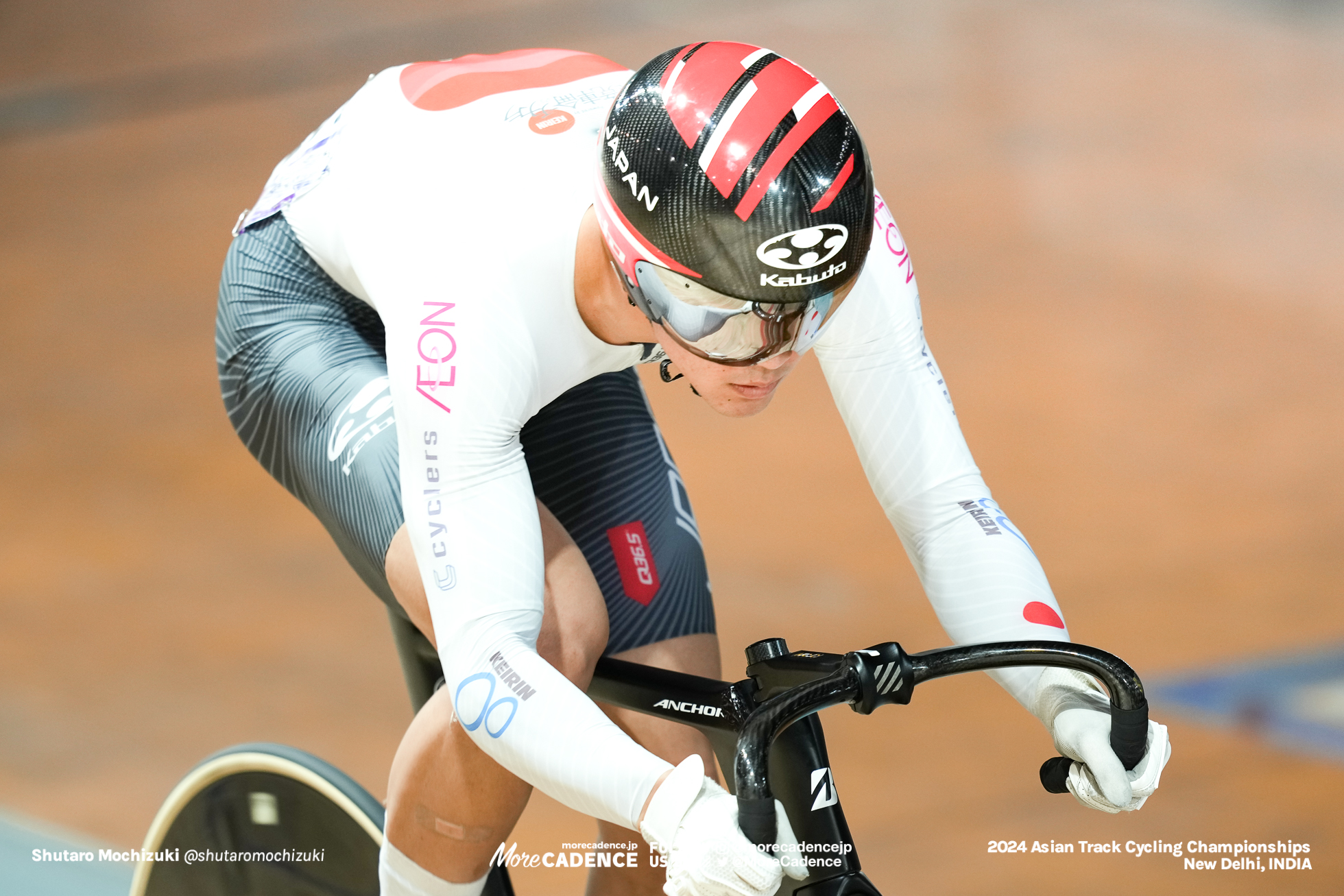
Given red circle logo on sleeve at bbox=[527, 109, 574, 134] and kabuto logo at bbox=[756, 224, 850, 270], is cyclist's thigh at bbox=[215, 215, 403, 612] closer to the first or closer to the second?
red circle logo on sleeve at bbox=[527, 109, 574, 134]

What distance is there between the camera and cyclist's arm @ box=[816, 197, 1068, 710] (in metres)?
1.87

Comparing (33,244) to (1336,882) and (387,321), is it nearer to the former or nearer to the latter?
(387,321)

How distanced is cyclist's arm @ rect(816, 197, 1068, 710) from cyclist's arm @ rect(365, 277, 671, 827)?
1.53 feet

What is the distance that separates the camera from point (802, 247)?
5.00ft

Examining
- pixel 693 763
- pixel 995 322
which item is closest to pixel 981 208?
pixel 995 322

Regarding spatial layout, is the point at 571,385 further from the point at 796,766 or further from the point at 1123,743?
the point at 1123,743

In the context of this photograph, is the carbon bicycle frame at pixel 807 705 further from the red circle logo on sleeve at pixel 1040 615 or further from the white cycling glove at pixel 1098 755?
the red circle logo on sleeve at pixel 1040 615

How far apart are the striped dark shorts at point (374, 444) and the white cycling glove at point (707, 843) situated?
0.60 meters

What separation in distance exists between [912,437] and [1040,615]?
29 cm

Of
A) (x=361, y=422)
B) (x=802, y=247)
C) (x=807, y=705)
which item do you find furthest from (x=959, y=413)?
(x=807, y=705)

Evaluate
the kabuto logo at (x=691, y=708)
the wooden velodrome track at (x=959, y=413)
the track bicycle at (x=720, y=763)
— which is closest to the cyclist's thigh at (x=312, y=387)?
the track bicycle at (x=720, y=763)

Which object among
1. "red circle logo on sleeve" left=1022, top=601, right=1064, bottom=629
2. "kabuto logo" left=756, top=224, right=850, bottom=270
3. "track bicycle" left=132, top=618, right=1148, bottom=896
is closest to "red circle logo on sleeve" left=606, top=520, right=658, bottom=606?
"track bicycle" left=132, top=618, right=1148, bottom=896

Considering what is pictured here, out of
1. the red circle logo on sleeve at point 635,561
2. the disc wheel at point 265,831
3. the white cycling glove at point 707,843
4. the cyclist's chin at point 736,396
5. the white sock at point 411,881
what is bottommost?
the disc wheel at point 265,831

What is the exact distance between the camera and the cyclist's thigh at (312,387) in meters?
1.95
